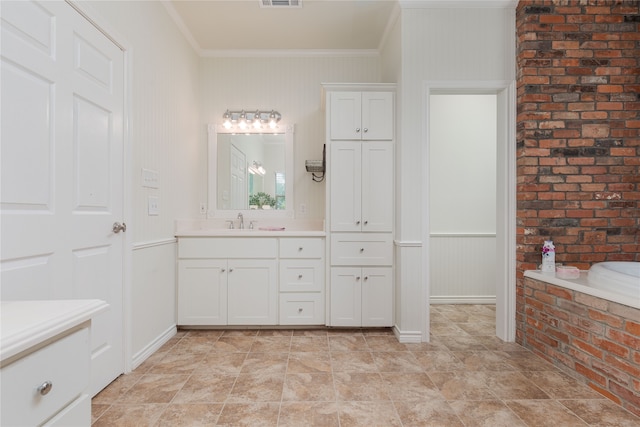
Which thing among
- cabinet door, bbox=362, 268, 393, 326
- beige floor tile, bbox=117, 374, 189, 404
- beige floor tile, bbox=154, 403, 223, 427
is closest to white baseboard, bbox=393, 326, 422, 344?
cabinet door, bbox=362, 268, 393, 326

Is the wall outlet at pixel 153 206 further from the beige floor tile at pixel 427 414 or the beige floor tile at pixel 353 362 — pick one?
the beige floor tile at pixel 427 414

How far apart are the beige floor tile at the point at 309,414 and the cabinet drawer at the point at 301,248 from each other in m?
1.35

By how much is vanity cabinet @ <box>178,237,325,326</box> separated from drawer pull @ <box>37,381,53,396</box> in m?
2.12

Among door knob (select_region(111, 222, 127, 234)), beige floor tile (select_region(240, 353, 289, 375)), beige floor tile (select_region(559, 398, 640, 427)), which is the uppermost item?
door knob (select_region(111, 222, 127, 234))

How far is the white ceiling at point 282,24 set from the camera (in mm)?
2760

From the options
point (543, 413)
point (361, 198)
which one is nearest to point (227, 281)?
point (361, 198)

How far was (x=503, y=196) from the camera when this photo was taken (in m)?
2.67

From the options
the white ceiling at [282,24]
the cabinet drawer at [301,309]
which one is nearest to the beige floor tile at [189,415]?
the cabinet drawer at [301,309]

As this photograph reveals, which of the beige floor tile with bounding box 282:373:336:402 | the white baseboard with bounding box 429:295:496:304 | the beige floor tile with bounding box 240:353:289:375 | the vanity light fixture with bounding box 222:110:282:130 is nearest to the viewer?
the beige floor tile with bounding box 282:373:336:402

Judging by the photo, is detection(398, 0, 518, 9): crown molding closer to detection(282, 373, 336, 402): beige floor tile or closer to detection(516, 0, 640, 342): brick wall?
detection(516, 0, 640, 342): brick wall

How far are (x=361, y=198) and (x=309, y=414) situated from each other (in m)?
1.75

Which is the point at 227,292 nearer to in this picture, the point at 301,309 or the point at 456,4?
the point at 301,309

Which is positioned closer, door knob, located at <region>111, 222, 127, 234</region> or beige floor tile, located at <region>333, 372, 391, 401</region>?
beige floor tile, located at <region>333, 372, 391, 401</region>

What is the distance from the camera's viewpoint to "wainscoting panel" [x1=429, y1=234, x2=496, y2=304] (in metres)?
3.80
